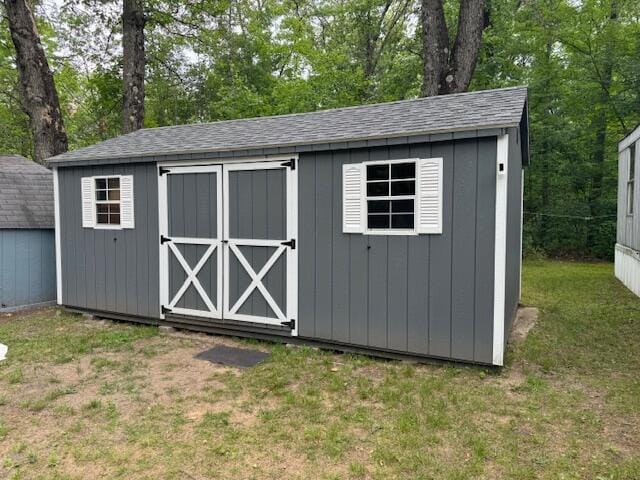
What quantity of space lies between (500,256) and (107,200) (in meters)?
5.39

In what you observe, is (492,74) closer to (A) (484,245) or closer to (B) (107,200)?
(A) (484,245)

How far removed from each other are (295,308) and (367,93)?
45.1 feet

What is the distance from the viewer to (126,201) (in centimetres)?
614

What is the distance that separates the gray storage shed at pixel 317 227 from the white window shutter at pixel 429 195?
1 cm

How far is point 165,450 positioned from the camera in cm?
292

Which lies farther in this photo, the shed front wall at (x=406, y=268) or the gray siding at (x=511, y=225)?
the gray siding at (x=511, y=225)

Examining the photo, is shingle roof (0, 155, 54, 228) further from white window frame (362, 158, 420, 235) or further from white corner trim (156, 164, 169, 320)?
white window frame (362, 158, 420, 235)

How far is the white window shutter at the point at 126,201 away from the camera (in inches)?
241

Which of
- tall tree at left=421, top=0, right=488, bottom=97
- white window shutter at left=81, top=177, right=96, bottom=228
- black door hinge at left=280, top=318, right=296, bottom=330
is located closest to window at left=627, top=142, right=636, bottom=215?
tall tree at left=421, top=0, right=488, bottom=97

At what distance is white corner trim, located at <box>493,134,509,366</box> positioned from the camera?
4000 mm

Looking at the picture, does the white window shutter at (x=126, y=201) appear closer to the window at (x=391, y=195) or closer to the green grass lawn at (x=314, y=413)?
the green grass lawn at (x=314, y=413)

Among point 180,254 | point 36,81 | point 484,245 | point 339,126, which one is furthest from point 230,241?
point 36,81

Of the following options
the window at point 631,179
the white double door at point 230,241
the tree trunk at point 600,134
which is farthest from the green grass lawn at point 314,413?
the tree trunk at point 600,134

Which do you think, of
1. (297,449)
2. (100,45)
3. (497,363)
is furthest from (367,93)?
(297,449)
